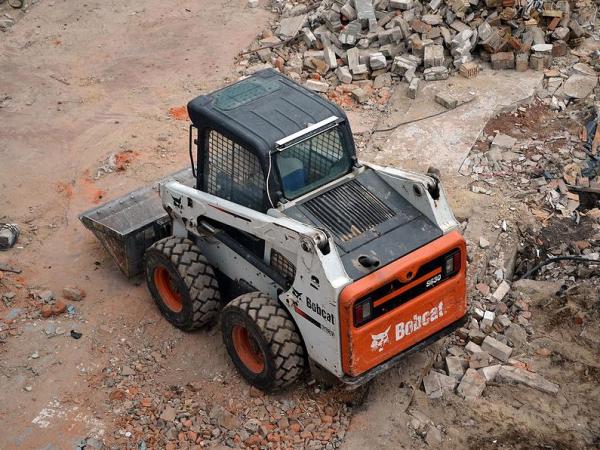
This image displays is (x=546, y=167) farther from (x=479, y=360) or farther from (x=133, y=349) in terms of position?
(x=133, y=349)

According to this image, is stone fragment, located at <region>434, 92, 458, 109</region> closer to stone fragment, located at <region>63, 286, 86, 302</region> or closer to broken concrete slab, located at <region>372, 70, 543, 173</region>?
broken concrete slab, located at <region>372, 70, 543, 173</region>

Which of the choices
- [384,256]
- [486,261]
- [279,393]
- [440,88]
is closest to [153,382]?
[279,393]

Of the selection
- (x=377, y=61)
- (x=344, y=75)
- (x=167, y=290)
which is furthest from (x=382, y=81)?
(x=167, y=290)

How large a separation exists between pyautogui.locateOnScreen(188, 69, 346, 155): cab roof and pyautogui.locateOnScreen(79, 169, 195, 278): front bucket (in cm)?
159

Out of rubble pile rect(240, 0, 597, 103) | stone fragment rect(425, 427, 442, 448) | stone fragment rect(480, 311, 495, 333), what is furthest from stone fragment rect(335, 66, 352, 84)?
stone fragment rect(425, 427, 442, 448)

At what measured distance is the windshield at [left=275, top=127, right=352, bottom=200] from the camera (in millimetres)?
7520

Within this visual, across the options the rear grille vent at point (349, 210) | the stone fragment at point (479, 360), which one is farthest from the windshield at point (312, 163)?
the stone fragment at point (479, 360)

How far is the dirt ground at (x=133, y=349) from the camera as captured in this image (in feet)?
24.6

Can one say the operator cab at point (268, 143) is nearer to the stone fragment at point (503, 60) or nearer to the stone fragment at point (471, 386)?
the stone fragment at point (471, 386)

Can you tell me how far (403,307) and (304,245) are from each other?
3.28ft

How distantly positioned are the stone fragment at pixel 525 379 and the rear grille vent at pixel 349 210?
1.82m

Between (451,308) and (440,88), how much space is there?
5.84m

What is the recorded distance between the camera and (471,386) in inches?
306

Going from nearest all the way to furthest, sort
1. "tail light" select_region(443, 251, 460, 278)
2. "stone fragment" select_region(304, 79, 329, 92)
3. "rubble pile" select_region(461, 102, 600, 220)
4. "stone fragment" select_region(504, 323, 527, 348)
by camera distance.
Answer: "tail light" select_region(443, 251, 460, 278) < "stone fragment" select_region(504, 323, 527, 348) < "rubble pile" select_region(461, 102, 600, 220) < "stone fragment" select_region(304, 79, 329, 92)
